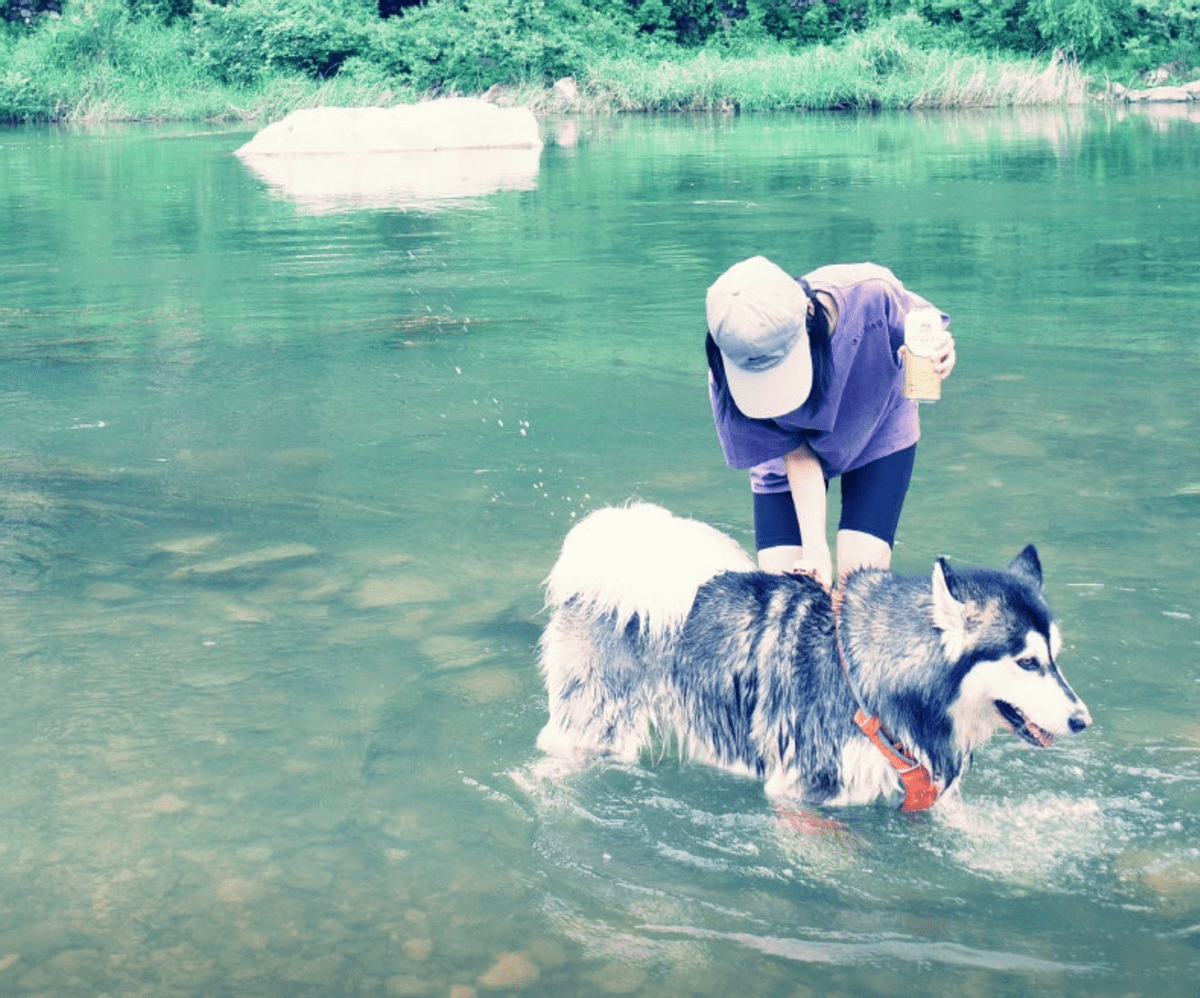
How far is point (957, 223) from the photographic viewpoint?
1582 cm

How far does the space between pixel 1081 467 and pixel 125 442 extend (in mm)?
5143

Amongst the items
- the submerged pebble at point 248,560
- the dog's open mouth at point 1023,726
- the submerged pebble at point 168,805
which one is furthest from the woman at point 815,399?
the submerged pebble at point 248,560

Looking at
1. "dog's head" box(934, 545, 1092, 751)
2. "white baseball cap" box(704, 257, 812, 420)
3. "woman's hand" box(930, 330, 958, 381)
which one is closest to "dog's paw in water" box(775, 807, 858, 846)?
"dog's head" box(934, 545, 1092, 751)

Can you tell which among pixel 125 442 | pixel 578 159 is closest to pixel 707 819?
pixel 125 442

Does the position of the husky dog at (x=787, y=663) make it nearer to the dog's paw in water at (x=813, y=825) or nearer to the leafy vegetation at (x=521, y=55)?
the dog's paw in water at (x=813, y=825)

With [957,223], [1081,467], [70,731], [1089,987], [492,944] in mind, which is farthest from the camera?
[957,223]

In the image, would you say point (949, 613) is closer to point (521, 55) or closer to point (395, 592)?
point (395, 592)

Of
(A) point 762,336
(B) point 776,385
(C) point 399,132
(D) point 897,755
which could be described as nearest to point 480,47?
(C) point 399,132

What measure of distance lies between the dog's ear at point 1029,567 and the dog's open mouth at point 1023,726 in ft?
1.10

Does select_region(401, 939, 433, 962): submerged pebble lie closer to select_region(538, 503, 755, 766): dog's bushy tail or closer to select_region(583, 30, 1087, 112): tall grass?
select_region(538, 503, 755, 766): dog's bushy tail

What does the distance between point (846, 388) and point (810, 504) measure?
36 centimetres

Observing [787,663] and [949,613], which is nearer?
[949,613]

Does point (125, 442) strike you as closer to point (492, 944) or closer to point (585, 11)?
point (492, 944)

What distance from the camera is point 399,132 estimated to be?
1179 inches
